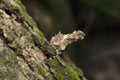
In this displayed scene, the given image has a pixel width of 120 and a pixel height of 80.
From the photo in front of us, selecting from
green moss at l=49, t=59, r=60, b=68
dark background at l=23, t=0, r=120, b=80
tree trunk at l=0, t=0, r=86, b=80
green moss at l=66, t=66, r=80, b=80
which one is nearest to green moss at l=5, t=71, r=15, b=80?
tree trunk at l=0, t=0, r=86, b=80

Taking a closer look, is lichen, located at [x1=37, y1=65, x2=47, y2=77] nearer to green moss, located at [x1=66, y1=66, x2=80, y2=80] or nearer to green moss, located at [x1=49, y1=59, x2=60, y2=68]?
green moss, located at [x1=49, y1=59, x2=60, y2=68]

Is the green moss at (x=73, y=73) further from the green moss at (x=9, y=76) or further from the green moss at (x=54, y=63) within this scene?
the green moss at (x=9, y=76)

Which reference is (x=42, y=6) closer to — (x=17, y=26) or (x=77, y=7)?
(x=77, y=7)

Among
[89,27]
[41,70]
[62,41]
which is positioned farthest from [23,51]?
[89,27]

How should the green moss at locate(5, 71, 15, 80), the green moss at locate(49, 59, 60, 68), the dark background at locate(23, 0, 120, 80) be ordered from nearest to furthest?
the green moss at locate(5, 71, 15, 80)
the green moss at locate(49, 59, 60, 68)
the dark background at locate(23, 0, 120, 80)

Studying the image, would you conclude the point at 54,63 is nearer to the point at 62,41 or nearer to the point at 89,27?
the point at 62,41

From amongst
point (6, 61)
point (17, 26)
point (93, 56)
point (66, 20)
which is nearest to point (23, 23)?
point (17, 26)

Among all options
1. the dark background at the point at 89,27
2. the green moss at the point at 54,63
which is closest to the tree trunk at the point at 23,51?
the green moss at the point at 54,63

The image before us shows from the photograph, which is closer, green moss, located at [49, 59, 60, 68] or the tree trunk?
the tree trunk
